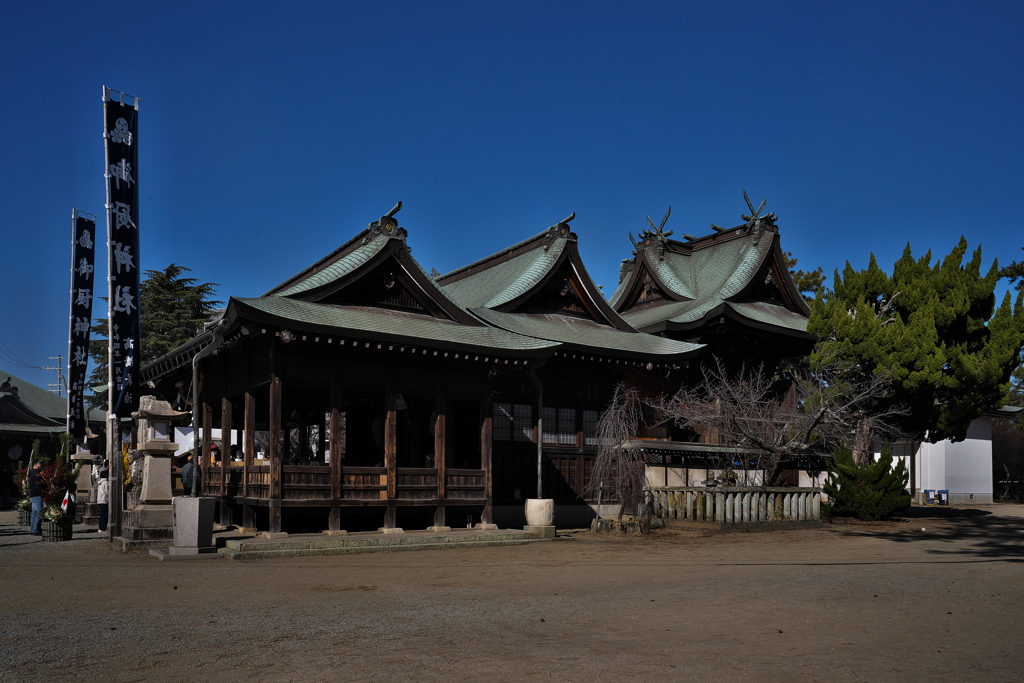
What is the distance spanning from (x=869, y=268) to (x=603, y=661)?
77.4ft

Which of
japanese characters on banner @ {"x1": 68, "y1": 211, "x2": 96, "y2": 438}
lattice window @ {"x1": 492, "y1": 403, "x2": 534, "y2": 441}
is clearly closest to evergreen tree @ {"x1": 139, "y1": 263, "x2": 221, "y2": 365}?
japanese characters on banner @ {"x1": 68, "y1": 211, "x2": 96, "y2": 438}

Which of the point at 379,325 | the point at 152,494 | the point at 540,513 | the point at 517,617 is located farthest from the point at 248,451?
the point at 517,617

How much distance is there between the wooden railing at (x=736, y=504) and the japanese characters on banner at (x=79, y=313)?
19.6m

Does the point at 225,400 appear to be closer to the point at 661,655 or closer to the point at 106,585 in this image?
the point at 106,585

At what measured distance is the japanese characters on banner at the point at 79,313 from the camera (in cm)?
2780

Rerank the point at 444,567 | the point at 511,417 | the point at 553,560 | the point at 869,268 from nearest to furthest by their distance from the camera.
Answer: the point at 444,567 → the point at 553,560 → the point at 511,417 → the point at 869,268

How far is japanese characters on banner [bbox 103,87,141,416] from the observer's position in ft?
66.2

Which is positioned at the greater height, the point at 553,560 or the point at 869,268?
the point at 869,268

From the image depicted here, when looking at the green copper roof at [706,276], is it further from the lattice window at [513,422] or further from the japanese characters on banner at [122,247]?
the japanese characters on banner at [122,247]

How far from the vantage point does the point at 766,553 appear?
17359mm

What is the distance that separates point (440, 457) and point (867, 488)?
13671 millimetres

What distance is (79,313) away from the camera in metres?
28.0

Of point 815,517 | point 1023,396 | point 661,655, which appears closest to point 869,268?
point 815,517

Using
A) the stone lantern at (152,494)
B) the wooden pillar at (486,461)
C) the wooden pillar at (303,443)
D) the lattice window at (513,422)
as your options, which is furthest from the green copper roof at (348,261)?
the wooden pillar at (303,443)
